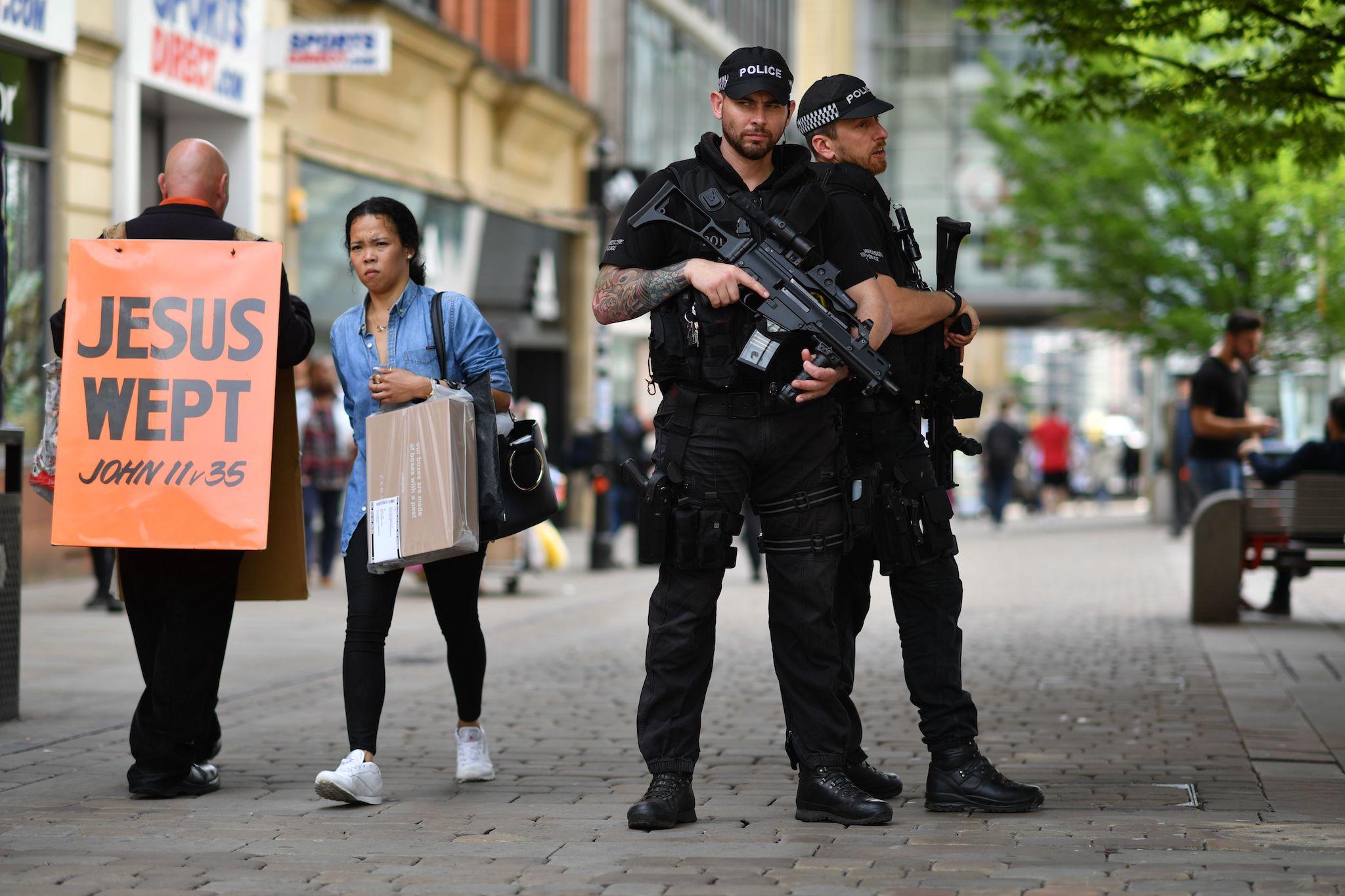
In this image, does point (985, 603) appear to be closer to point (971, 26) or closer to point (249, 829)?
point (971, 26)

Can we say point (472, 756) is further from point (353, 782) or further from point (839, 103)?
point (839, 103)

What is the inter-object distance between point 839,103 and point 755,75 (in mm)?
403

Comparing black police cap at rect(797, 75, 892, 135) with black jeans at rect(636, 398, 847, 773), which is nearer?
black jeans at rect(636, 398, 847, 773)

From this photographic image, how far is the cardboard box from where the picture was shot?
5.55 metres

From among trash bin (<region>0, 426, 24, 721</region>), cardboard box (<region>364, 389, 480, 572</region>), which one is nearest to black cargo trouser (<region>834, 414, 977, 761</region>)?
cardboard box (<region>364, 389, 480, 572</region>)

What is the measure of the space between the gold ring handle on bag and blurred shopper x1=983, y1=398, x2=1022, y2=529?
67.2 ft

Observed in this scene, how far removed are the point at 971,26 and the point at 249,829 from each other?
6.92m

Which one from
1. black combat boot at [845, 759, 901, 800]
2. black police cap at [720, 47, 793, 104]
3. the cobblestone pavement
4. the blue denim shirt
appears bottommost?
the cobblestone pavement

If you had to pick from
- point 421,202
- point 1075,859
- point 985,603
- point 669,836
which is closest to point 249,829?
point 669,836

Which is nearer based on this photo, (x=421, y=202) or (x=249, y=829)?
(x=249, y=829)

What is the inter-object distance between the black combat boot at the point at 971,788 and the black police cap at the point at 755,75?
192 centimetres

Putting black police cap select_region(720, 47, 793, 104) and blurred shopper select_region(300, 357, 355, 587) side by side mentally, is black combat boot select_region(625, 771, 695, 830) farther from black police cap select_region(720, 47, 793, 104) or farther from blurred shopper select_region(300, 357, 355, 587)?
blurred shopper select_region(300, 357, 355, 587)

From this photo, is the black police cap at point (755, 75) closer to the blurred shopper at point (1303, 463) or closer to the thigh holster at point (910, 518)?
the thigh holster at point (910, 518)

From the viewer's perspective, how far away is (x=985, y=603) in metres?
13.6
